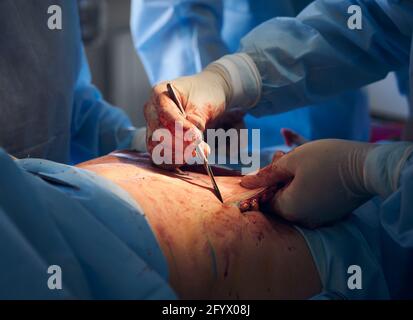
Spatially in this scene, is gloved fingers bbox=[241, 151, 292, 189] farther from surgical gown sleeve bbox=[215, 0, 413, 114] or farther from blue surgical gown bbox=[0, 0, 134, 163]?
blue surgical gown bbox=[0, 0, 134, 163]

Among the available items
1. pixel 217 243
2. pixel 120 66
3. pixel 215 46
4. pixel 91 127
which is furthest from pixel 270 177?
pixel 120 66

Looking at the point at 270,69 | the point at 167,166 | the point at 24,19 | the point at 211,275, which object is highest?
the point at 24,19

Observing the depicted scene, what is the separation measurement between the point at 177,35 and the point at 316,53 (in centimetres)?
79

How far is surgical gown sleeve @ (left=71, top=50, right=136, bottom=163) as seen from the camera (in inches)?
76.4

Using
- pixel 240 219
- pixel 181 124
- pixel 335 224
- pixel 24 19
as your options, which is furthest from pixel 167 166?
pixel 24 19

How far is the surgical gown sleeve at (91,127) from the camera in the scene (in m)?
1.94

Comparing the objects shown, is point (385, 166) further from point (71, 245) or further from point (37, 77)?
point (37, 77)

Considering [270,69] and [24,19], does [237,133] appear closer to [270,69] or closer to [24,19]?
[270,69]

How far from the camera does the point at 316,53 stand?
1608mm

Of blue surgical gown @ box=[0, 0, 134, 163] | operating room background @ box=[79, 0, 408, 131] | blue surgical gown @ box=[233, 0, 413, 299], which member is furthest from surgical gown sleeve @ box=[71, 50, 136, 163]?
operating room background @ box=[79, 0, 408, 131]

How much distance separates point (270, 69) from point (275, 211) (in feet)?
1.60

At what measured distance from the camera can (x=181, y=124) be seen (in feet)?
4.47

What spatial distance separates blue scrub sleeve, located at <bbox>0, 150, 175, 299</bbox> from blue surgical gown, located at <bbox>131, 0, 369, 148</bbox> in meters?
1.14

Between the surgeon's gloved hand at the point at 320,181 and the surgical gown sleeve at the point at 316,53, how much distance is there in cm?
40
